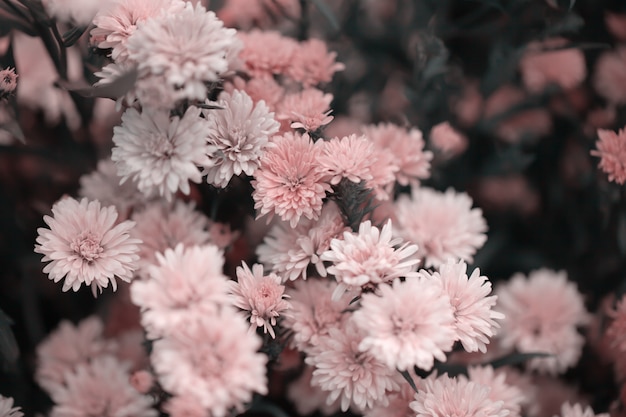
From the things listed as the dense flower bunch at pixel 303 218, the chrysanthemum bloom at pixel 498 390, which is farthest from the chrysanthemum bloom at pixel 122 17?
the chrysanthemum bloom at pixel 498 390

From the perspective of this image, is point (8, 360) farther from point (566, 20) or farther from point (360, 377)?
point (566, 20)

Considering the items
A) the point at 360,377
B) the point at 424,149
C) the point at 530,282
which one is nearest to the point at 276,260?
the point at 360,377

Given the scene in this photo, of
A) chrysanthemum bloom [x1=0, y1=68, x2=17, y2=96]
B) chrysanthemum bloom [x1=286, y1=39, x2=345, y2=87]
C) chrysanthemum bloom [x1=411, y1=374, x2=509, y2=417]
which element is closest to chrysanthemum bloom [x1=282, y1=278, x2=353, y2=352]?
chrysanthemum bloom [x1=411, y1=374, x2=509, y2=417]

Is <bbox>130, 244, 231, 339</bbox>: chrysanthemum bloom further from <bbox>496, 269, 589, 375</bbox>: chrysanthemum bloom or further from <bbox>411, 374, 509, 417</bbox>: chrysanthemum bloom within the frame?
<bbox>496, 269, 589, 375</bbox>: chrysanthemum bloom

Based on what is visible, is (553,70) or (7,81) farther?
(553,70)

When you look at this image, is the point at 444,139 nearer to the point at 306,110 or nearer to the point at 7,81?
the point at 306,110

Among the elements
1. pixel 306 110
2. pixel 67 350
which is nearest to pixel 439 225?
pixel 306 110
